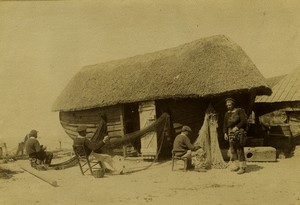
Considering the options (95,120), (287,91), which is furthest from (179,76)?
(287,91)

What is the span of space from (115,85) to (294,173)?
8431 mm

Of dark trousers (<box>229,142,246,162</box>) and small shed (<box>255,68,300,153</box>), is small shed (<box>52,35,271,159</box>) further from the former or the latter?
dark trousers (<box>229,142,246,162</box>)

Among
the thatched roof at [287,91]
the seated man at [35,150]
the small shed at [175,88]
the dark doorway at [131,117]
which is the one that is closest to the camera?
the seated man at [35,150]

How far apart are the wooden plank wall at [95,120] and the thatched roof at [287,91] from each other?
740cm

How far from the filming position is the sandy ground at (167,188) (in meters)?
7.09

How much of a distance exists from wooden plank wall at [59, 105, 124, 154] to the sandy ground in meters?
4.01

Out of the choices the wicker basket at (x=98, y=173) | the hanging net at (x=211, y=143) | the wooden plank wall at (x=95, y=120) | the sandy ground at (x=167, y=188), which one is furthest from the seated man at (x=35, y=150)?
the hanging net at (x=211, y=143)

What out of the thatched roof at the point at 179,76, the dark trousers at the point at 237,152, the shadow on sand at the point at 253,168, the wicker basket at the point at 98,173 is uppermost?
the thatched roof at the point at 179,76

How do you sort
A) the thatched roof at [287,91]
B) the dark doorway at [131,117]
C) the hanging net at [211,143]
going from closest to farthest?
the hanging net at [211,143]
the dark doorway at [131,117]
the thatched roof at [287,91]

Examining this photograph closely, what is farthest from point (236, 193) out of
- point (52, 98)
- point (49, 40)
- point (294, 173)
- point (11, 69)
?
point (52, 98)

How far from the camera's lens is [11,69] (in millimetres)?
37219

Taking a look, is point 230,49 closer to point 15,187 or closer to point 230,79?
point 230,79

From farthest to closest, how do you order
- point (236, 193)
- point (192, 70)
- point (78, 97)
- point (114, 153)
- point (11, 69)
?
point (11, 69) < point (78, 97) < point (114, 153) < point (192, 70) < point (236, 193)

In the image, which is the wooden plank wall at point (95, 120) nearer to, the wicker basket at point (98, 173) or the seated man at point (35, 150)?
the seated man at point (35, 150)
